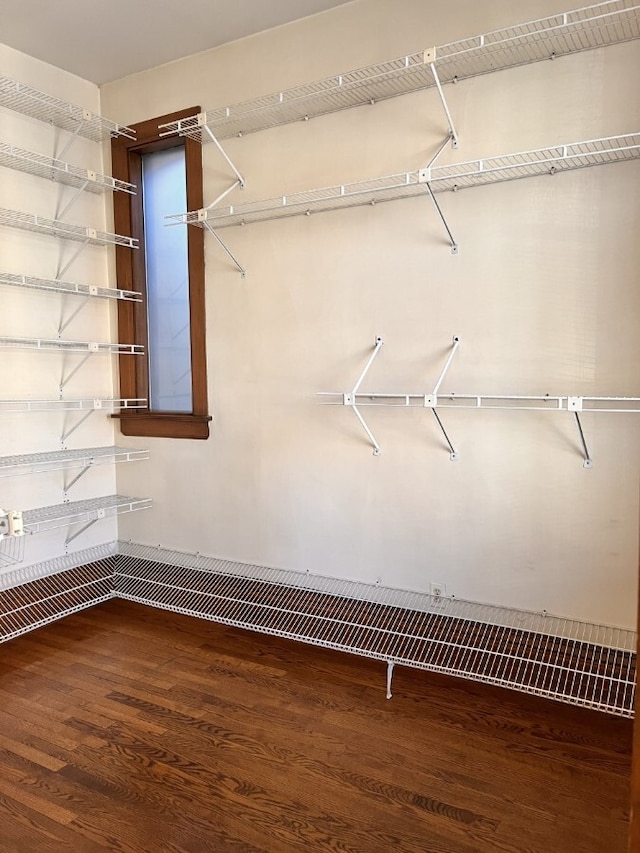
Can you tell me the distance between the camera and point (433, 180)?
85.5 inches

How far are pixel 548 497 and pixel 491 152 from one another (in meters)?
1.28

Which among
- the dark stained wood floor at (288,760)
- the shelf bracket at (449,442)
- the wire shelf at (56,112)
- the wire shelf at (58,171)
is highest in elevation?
the wire shelf at (56,112)

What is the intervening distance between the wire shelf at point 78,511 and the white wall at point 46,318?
0.23ft

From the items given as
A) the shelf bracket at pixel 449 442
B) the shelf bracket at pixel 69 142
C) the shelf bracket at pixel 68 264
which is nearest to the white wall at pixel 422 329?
the shelf bracket at pixel 449 442

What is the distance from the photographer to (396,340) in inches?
101

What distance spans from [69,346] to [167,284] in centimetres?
59

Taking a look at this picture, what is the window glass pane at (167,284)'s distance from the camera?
10.5 ft

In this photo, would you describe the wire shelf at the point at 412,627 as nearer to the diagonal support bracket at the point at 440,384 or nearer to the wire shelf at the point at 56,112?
the diagonal support bracket at the point at 440,384

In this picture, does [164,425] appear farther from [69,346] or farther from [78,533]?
[78,533]

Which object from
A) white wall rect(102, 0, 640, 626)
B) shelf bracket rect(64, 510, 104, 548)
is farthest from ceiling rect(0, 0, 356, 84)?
shelf bracket rect(64, 510, 104, 548)

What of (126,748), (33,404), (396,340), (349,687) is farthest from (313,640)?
(33,404)

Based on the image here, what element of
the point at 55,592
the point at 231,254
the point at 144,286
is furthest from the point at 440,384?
the point at 55,592

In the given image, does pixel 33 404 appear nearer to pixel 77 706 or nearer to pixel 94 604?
pixel 94 604

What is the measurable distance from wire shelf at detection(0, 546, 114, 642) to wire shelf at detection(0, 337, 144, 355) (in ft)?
3.44
